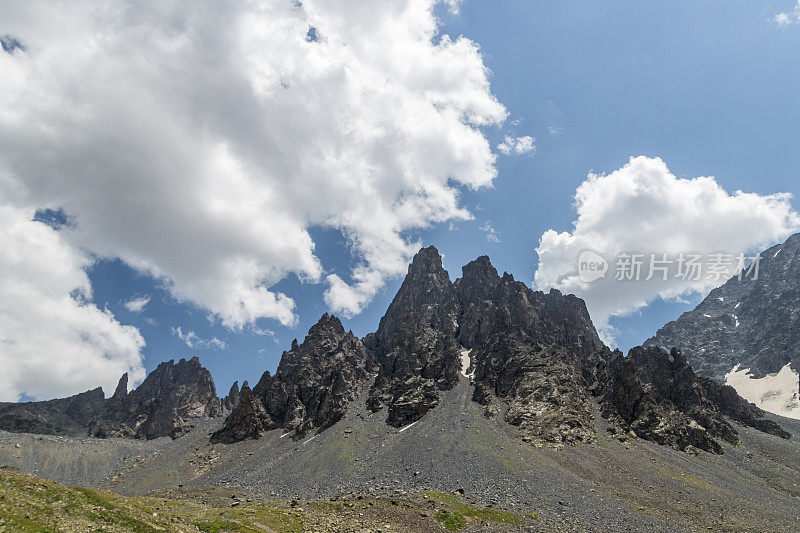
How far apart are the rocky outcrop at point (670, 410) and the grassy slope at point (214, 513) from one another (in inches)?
3961

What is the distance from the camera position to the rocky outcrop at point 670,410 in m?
148

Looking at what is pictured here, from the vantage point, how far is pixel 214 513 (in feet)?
224

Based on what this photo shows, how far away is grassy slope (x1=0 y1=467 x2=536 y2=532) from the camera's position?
42.1m

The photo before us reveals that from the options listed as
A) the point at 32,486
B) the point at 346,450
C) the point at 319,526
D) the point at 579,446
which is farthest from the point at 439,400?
the point at 32,486

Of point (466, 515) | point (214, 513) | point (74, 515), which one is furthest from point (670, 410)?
point (74, 515)

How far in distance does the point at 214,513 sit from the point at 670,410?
17382cm

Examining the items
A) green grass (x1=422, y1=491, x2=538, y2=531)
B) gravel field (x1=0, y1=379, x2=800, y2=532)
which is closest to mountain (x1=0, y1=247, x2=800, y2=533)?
green grass (x1=422, y1=491, x2=538, y2=531)

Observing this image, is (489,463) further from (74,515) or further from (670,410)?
(74,515)

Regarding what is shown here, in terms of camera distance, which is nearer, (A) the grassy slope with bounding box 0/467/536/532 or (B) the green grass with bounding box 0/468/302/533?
(B) the green grass with bounding box 0/468/302/533

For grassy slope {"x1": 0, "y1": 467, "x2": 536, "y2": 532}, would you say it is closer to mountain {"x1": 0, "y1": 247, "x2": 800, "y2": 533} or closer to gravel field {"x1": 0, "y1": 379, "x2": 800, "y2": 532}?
mountain {"x1": 0, "y1": 247, "x2": 800, "y2": 533}

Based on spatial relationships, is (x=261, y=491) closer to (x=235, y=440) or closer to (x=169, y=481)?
(x=169, y=481)

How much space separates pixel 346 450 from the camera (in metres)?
150

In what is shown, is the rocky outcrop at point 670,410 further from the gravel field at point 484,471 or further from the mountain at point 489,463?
the gravel field at point 484,471

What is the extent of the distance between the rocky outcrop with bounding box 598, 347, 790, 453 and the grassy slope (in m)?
101
